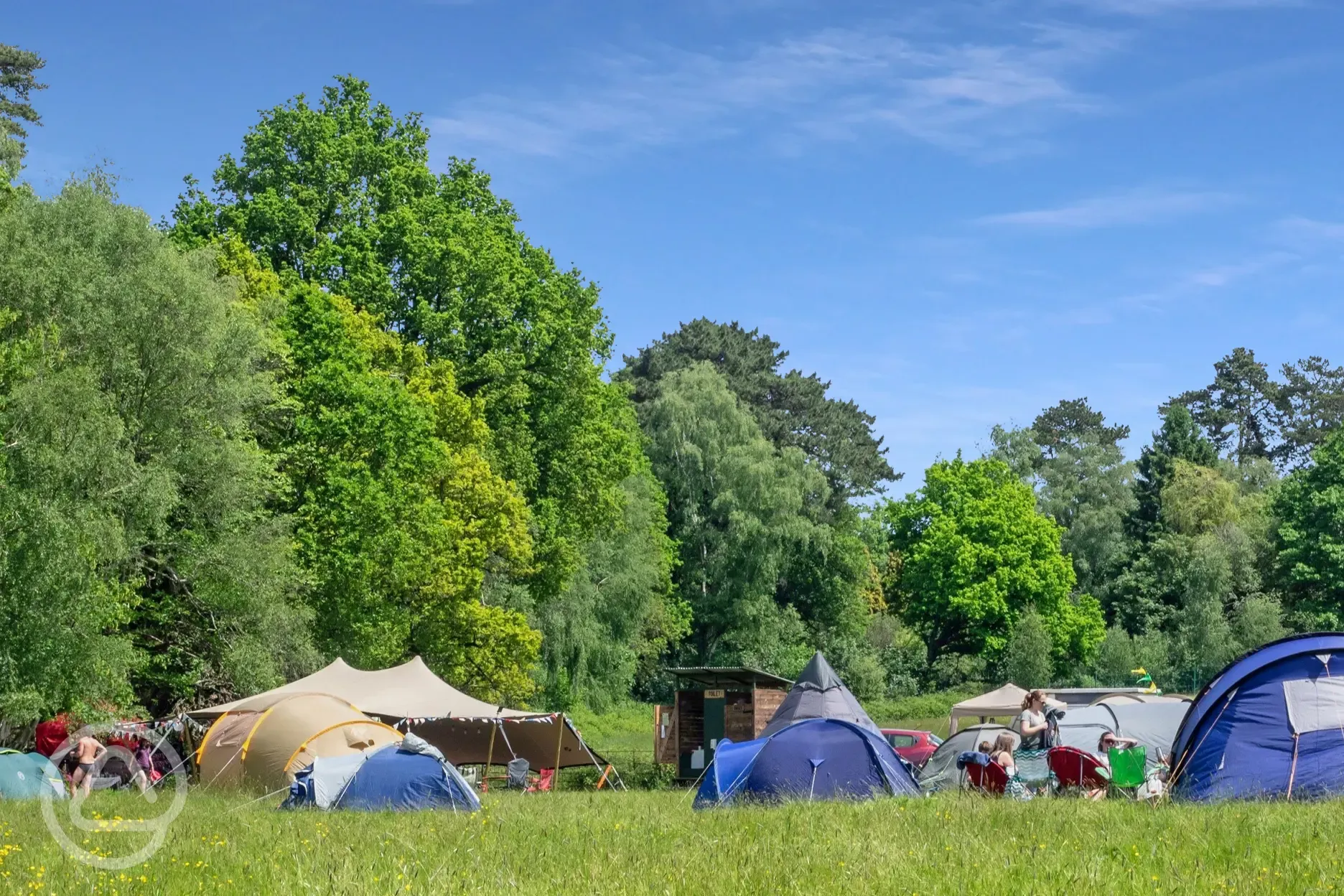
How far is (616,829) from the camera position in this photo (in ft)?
45.7

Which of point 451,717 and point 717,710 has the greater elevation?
point 451,717

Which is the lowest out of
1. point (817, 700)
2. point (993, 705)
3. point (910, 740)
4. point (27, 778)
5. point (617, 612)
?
point (910, 740)

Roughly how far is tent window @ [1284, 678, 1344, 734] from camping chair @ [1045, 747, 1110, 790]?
2228 mm

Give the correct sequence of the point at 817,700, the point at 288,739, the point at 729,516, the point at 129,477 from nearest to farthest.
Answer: the point at 288,739
the point at 817,700
the point at 129,477
the point at 729,516

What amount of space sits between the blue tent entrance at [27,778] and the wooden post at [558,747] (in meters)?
10.4

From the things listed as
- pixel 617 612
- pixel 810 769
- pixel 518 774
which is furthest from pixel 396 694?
pixel 617 612

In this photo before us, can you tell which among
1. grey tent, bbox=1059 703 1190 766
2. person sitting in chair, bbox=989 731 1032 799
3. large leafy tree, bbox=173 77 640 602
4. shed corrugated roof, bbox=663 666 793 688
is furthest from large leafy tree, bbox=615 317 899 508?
person sitting in chair, bbox=989 731 1032 799

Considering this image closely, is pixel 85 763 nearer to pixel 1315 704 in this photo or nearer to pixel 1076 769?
pixel 1076 769

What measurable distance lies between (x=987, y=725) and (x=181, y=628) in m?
17.5

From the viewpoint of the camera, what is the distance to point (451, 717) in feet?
91.4

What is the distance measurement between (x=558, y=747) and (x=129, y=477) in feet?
31.9

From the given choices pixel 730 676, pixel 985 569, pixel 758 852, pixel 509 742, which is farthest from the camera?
pixel 985 569

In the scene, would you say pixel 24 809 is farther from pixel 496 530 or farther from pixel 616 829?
pixel 496 530

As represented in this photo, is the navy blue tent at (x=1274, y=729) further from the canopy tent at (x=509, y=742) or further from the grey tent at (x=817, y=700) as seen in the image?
the canopy tent at (x=509, y=742)
